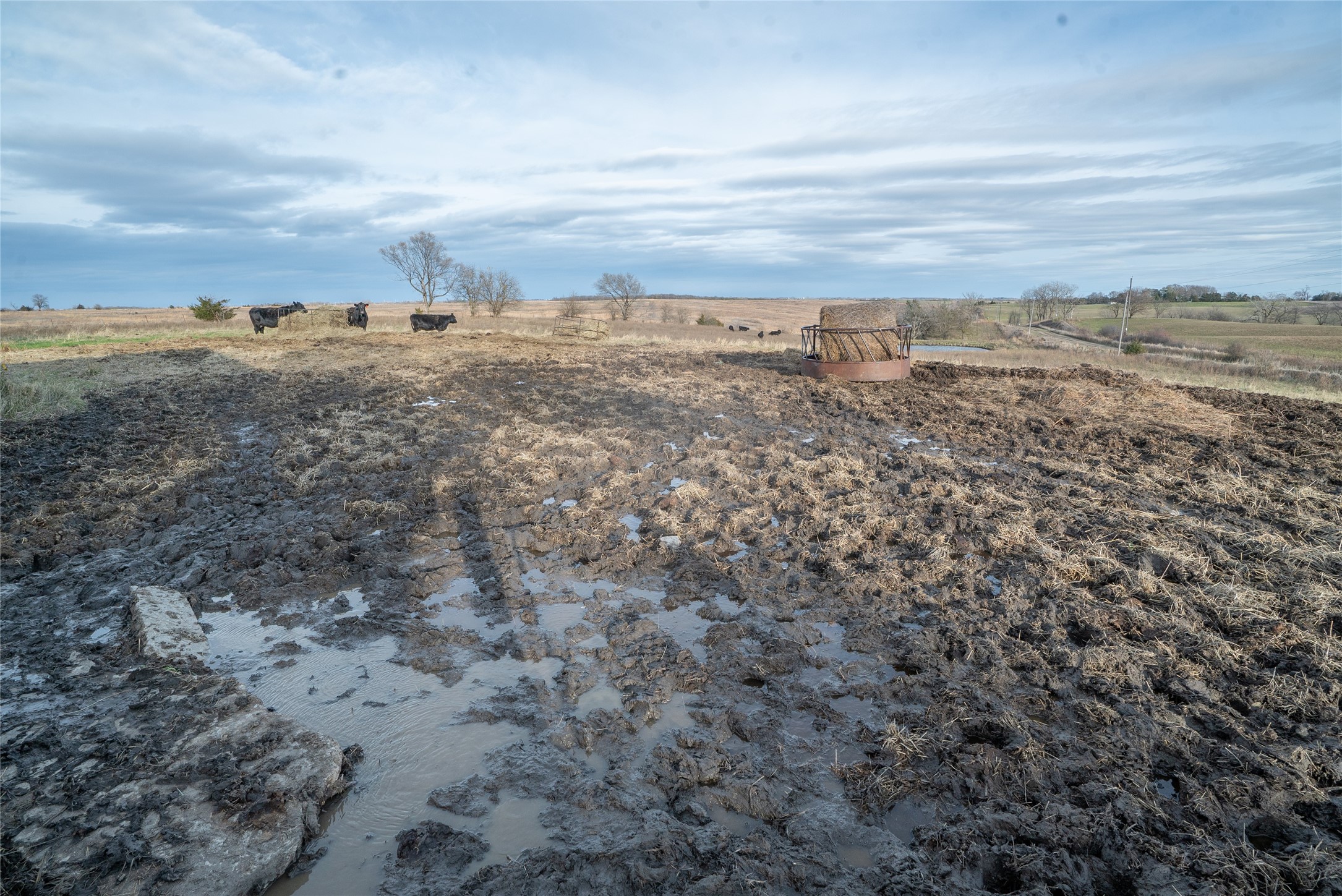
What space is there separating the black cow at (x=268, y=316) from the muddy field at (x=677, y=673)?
68.6 feet

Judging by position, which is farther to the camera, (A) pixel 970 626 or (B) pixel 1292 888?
(A) pixel 970 626

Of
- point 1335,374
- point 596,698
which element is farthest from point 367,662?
point 1335,374

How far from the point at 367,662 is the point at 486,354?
18.5 meters

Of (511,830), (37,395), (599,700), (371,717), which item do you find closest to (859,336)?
(599,700)

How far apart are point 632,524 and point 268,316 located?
91.2ft

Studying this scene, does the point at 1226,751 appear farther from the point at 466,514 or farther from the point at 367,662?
the point at 466,514

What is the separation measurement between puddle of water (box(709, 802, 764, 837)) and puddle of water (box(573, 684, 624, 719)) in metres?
0.89

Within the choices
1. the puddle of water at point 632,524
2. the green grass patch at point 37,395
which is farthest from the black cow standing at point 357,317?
the puddle of water at point 632,524

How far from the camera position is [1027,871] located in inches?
102

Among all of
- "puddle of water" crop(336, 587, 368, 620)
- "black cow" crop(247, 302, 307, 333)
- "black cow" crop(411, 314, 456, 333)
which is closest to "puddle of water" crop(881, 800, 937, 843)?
"puddle of water" crop(336, 587, 368, 620)

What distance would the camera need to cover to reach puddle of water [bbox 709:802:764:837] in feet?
9.48

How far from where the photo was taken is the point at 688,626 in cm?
475

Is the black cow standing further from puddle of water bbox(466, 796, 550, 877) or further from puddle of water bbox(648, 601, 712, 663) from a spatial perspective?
puddle of water bbox(466, 796, 550, 877)

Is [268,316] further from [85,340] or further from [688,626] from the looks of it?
[688,626]
